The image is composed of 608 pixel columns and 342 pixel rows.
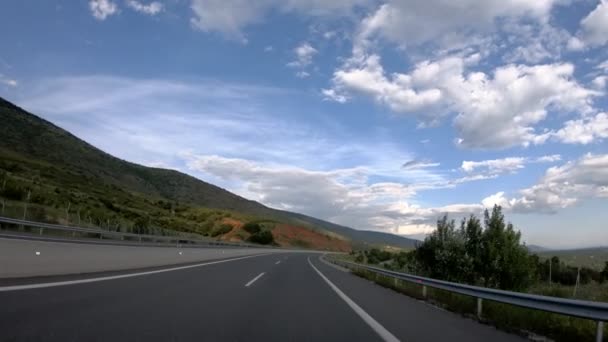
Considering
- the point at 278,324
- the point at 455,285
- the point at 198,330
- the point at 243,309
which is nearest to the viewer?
the point at 198,330

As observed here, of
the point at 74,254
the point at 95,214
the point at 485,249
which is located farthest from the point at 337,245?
the point at 74,254

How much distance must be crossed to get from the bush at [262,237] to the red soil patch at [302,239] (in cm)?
1121

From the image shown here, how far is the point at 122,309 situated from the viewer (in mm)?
9086

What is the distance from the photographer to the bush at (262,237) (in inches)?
3896

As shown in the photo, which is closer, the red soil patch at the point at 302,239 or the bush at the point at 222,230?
the bush at the point at 222,230

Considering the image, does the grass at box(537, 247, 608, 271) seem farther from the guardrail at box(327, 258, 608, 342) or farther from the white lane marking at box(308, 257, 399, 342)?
the white lane marking at box(308, 257, 399, 342)

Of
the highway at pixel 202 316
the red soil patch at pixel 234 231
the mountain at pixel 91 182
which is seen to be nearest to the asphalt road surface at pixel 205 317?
Answer: the highway at pixel 202 316

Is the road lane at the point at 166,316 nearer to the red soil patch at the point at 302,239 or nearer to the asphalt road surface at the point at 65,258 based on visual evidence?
the asphalt road surface at the point at 65,258

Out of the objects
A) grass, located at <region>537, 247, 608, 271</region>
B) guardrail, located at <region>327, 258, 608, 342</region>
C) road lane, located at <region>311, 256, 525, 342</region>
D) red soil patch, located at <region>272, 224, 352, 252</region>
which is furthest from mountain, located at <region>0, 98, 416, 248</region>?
grass, located at <region>537, 247, 608, 271</region>

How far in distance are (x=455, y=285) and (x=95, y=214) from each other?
45863 mm

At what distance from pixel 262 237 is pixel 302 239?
3087cm

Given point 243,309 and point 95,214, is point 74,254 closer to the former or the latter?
point 243,309

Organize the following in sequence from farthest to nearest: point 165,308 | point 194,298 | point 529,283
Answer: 1. point 529,283
2. point 194,298
3. point 165,308

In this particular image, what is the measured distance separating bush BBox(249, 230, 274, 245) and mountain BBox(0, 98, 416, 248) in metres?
8.27
